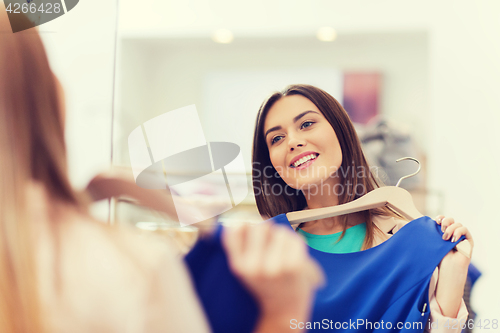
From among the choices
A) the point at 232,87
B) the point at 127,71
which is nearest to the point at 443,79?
the point at 232,87

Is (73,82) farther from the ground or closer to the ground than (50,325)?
farther from the ground

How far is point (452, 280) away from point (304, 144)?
1.21ft

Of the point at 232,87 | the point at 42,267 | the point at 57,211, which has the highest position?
the point at 232,87

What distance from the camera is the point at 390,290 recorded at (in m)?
0.63

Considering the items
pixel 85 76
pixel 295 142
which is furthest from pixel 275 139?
pixel 85 76

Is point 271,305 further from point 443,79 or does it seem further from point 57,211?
point 443,79

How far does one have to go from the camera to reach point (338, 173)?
0.72 meters

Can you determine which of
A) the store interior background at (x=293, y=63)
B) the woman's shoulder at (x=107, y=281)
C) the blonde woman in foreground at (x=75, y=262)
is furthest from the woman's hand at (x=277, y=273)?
the store interior background at (x=293, y=63)

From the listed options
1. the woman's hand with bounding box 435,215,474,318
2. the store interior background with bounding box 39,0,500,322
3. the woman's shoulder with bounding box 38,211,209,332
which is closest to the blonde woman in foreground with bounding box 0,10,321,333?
the woman's shoulder with bounding box 38,211,209,332

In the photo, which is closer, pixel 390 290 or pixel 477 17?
pixel 390 290

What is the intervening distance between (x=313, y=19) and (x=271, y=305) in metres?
0.71

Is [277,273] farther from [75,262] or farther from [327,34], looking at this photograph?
[327,34]

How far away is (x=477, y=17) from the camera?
84 centimetres

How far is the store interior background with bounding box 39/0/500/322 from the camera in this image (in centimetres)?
84
